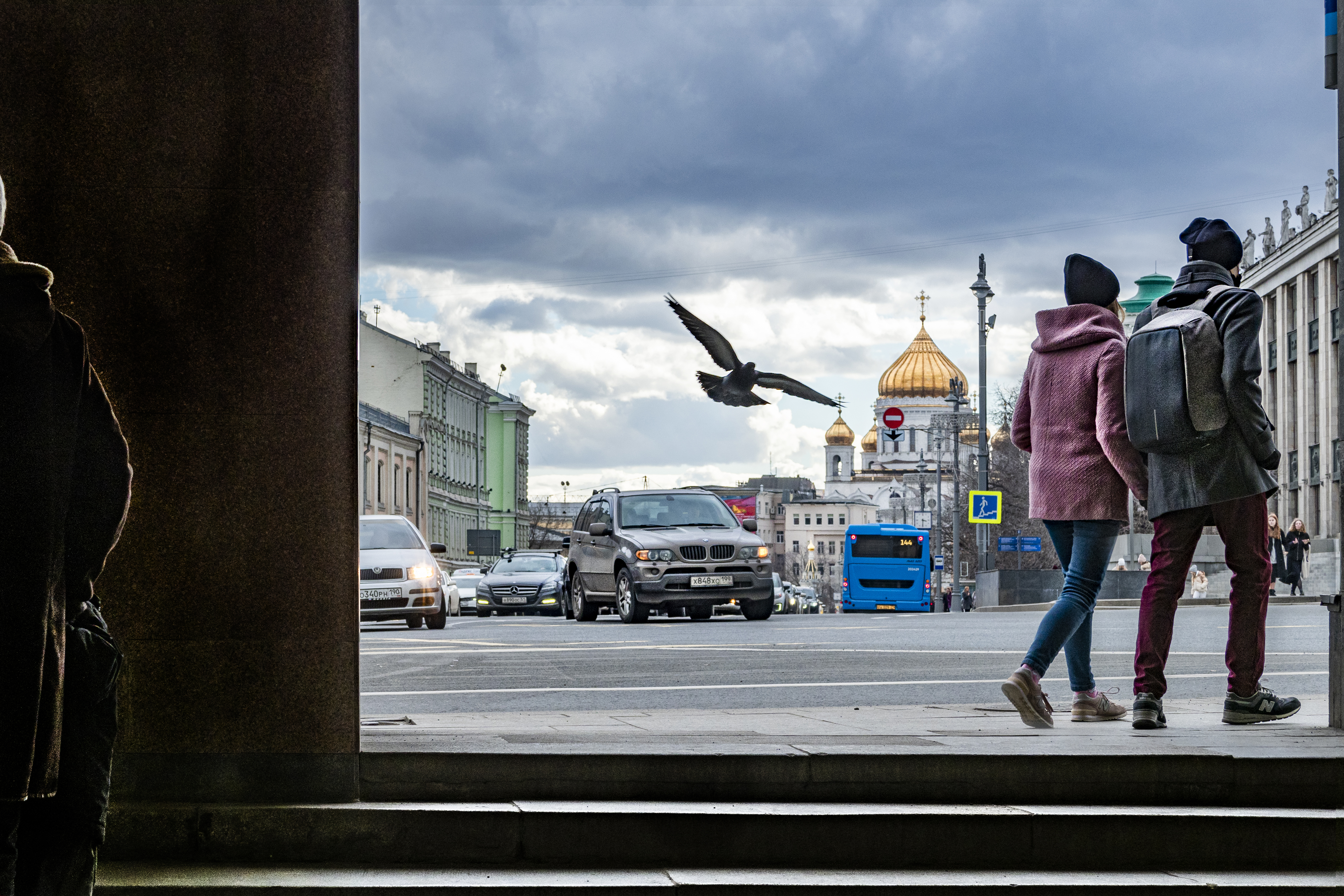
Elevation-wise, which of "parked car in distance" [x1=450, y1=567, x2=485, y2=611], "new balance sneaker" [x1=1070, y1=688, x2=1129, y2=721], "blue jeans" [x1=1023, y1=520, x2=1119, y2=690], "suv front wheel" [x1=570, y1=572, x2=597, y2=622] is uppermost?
"blue jeans" [x1=1023, y1=520, x2=1119, y2=690]

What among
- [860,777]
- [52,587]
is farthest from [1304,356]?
[52,587]

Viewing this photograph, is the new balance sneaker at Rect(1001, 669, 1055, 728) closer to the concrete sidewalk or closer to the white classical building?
the concrete sidewalk

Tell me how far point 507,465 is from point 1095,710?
10174 cm

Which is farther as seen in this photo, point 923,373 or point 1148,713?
point 923,373

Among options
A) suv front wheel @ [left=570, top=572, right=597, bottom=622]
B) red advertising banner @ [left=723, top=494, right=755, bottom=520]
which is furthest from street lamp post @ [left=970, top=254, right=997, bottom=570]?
red advertising banner @ [left=723, top=494, right=755, bottom=520]

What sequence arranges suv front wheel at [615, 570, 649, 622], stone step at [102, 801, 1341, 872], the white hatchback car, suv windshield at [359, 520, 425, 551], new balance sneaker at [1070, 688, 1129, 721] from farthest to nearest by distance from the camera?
1. suv windshield at [359, 520, 425, 551]
2. suv front wheel at [615, 570, 649, 622]
3. the white hatchback car
4. new balance sneaker at [1070, 688, 1129, 721]
5. stone step at [102, 801, 1341, 872]

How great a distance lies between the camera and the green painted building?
10544cm

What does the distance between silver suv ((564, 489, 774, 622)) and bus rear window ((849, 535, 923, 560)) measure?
27126mm

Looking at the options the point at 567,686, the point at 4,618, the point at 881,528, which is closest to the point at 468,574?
the point at 881,528

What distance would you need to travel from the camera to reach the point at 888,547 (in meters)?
50.9

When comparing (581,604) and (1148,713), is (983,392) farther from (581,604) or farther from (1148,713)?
(1148,713)

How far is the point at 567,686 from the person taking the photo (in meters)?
10.3

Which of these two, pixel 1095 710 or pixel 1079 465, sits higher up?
pixel 1079 465

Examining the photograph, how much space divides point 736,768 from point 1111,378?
8.91 feet
